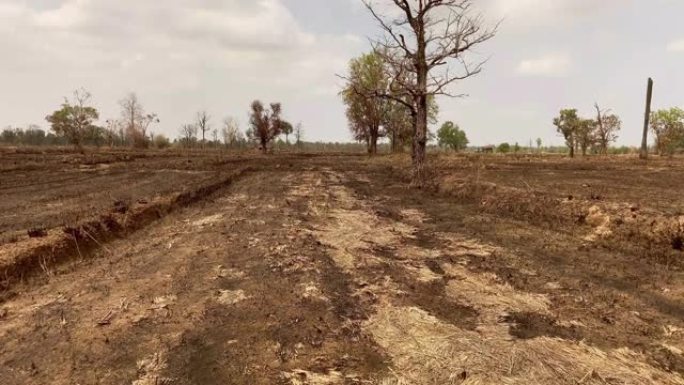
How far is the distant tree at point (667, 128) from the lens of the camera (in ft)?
135

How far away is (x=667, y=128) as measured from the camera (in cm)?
4219

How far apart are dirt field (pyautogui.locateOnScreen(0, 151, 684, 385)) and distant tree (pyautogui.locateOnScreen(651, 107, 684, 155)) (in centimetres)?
3687

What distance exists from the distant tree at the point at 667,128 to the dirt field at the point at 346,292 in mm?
36870

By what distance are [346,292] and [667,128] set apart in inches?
1871

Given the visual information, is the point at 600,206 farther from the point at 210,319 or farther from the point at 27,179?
the point at 27,179

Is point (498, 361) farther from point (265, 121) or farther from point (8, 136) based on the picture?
point (8, 136)

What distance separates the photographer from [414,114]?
18.3 m

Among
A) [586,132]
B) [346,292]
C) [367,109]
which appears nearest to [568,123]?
[586,132]

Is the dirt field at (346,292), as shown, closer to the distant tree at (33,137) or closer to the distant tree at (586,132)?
the distant tree at (586,132)

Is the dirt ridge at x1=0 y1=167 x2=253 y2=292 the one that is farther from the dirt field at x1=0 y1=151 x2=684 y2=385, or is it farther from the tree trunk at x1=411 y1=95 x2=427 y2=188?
the tree trunk at x1=411 y1=95 x2=427 y2=188

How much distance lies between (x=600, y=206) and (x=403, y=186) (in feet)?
30.1

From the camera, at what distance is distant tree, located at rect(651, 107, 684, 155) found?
4125cm

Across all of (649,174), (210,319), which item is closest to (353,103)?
(649,174)

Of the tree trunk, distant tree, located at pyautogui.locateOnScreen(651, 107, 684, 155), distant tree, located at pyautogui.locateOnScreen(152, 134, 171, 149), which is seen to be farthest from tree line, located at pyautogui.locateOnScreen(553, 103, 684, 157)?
distant tree, located at pyautogui.locateOnScreen(152, 134, 171, 149)
